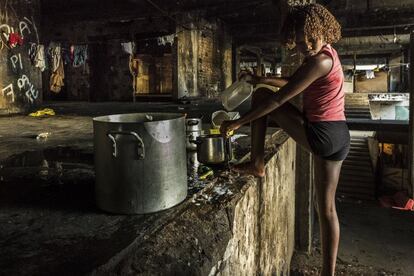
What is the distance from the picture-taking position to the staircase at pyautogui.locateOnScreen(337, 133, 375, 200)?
39.2 ft

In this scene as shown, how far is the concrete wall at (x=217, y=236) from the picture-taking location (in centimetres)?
154

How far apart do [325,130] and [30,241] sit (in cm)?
205

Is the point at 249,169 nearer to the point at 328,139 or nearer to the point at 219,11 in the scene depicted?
the point at 328,139

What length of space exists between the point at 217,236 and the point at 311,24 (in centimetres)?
157

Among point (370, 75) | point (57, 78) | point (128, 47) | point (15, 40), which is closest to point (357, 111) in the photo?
point (370, 75)

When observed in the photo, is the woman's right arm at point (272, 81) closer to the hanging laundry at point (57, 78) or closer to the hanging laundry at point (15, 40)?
the hanging laundry at point (15, 40)

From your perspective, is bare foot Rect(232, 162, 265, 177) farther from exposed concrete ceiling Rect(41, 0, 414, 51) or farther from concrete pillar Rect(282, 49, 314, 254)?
exposed concrete ceiling Rect(41, 0, 414, 51)

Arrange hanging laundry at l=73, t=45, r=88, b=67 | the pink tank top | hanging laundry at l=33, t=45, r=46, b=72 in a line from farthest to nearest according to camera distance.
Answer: hanging laundry at l=73, t=45, r=88, b=67 < hanging laundry at l=33, t=45, r=46, b=72 < the pink tank top

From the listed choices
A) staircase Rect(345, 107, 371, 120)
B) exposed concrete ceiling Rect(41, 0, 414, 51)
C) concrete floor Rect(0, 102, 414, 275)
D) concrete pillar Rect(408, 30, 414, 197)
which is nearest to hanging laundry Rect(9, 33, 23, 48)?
concrete floor Rect(0, 102, 414, 275)

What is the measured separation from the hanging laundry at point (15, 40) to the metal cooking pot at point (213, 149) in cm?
711

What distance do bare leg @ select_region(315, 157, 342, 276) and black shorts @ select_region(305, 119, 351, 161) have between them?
7cm

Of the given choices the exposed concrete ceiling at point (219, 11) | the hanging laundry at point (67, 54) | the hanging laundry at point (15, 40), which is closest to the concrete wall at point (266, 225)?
the exposed concrete ceiling at point (219, 11)

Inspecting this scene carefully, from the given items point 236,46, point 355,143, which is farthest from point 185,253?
point 236,46

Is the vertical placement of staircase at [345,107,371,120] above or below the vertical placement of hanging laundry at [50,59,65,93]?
below
